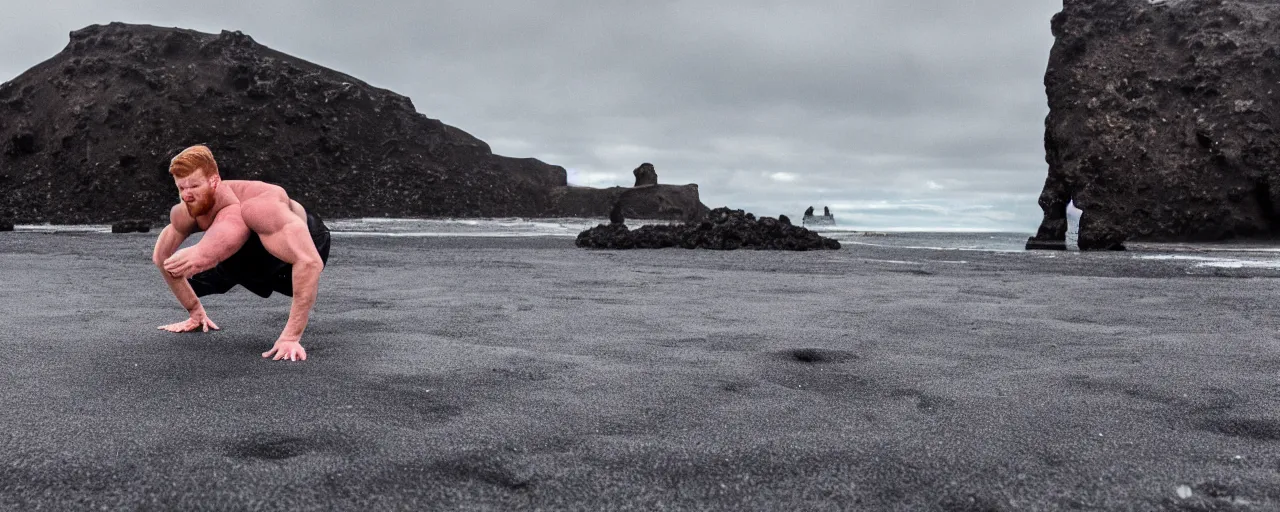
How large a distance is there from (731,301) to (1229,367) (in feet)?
11.3

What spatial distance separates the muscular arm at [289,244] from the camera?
11.8 ft

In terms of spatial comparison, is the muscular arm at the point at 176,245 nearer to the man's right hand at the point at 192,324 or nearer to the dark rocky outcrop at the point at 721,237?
the man's right hand at the point at 192,324

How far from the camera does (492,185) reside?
72688 millimetres

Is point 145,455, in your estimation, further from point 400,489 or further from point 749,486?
point 749,486

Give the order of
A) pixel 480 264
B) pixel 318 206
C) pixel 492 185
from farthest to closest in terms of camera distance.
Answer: pixel 492 185
pixel 318 206
pixel 480 264

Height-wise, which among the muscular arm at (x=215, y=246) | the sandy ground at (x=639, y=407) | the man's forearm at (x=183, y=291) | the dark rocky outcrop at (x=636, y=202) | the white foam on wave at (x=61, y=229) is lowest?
the white foam on wave at (x=61, y=229)

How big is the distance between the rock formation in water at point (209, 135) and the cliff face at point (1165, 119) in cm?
4643

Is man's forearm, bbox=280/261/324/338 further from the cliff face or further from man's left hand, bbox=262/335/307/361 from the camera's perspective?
the cliff face

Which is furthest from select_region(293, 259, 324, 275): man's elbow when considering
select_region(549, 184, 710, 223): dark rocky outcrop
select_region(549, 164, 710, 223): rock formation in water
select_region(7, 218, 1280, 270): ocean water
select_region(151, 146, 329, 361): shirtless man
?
select_region(549, 164, 710, 223): rock formation in water

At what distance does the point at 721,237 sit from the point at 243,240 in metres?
13.3

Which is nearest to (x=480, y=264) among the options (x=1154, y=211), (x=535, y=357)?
(x=535, y=357)

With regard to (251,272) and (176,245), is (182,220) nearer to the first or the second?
(176,245)

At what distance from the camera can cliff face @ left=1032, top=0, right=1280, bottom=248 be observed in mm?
21906

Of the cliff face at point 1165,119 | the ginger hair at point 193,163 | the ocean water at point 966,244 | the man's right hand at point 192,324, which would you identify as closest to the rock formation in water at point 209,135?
the ocean water at point 966,244
